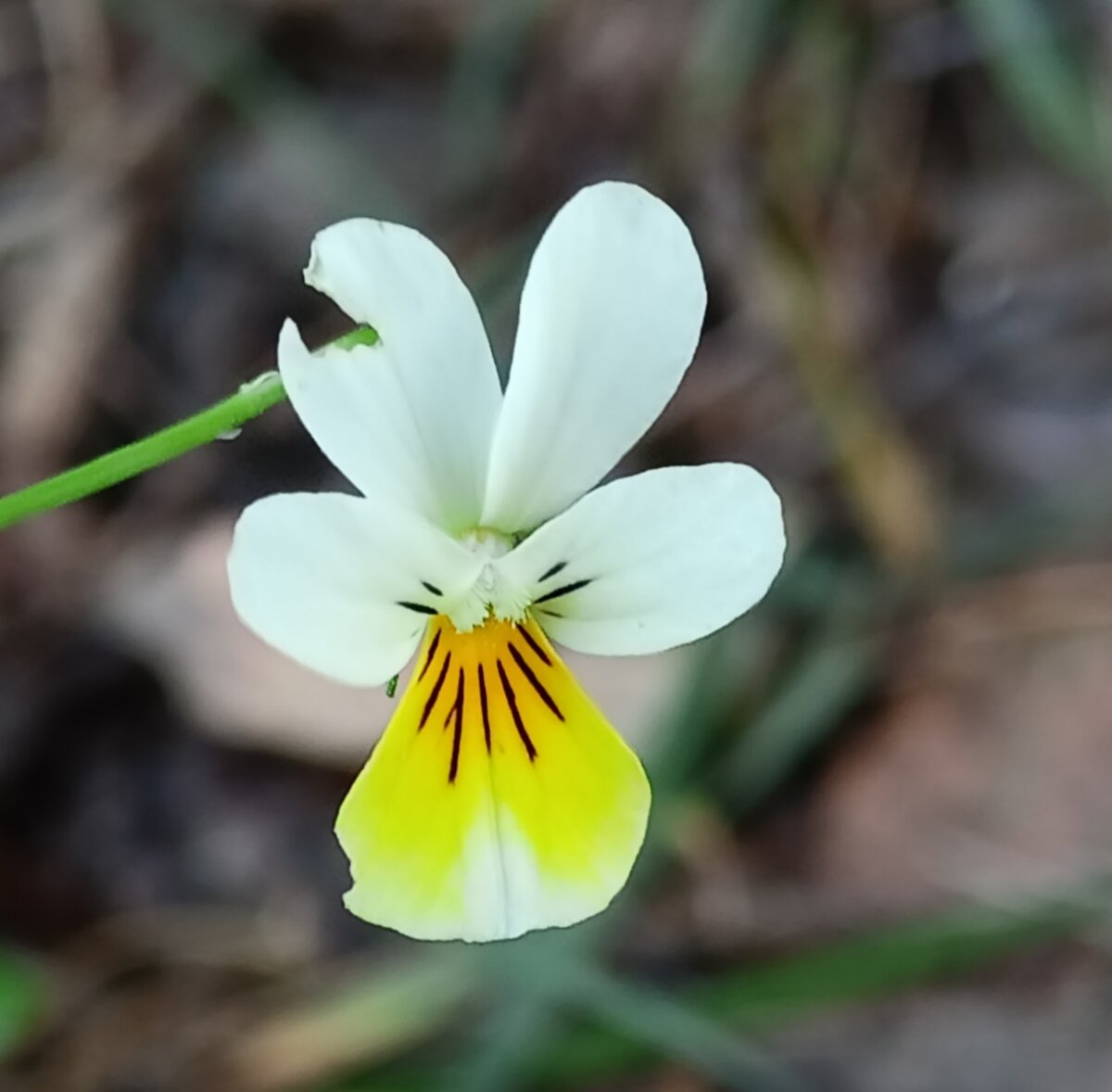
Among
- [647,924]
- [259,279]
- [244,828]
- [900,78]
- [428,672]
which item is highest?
[900,78]

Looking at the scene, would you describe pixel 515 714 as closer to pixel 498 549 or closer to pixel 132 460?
pixel 498 549

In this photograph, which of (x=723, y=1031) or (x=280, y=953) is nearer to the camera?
(x=723, y=1031)

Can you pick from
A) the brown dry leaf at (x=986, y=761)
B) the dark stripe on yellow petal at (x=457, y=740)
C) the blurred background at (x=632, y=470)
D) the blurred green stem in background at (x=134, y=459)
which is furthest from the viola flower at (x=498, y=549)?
the brown dry leaf at (x=986, y=761)

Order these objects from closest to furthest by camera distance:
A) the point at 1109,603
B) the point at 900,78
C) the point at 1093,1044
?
the point at 1093,1044
the point at 1109,603
the point at 900,78

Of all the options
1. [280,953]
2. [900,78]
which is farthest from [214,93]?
[280,953]

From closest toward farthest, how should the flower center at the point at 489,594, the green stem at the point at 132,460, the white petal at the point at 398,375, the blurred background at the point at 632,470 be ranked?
1. the green stem at the point at 132,460
2. the white petal at the point at 398,375
3. the flower center at the point at 489,594
4. the blurred background at the point at 632,470

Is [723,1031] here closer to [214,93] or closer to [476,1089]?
[476,1089]

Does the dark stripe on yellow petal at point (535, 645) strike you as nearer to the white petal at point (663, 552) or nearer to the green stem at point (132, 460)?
the white petal at point (663, 552)
